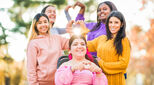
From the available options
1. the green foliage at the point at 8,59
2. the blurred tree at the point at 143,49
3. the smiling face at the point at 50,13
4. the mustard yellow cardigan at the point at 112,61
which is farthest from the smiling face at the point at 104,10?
the blurred tree at the point at 143,49

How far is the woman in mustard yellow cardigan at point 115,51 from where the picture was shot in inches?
168

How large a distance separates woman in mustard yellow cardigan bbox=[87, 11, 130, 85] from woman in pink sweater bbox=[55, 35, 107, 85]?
12.9 inches

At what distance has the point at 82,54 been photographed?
4.00 meters

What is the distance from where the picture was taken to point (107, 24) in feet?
14.6

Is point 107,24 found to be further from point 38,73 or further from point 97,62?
point 38,73

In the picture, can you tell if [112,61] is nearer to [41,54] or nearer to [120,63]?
[120,63]

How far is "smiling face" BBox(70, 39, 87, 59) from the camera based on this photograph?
3998 millimetres

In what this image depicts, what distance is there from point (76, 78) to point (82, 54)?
1.05 ft

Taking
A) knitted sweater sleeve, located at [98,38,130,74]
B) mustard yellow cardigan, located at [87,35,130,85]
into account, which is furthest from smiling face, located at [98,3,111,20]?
knitted sweater sleeve, located at [98,38,130,74]

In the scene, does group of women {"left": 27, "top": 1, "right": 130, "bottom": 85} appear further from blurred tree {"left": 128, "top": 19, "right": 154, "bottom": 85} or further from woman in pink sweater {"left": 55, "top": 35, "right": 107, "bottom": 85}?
blurred tree {"left": 128, "top": 19, "right": 154, "bottom": 85}

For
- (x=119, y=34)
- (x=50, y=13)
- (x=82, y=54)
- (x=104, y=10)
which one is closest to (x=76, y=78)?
(x=82, y=54)

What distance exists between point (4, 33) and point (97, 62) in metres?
9.26

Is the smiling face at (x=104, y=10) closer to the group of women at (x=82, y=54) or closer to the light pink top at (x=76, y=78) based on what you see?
the group of women at (x=82, y=54)

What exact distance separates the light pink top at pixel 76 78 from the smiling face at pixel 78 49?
212 millimetres
